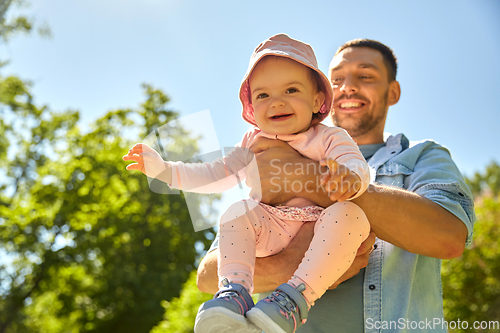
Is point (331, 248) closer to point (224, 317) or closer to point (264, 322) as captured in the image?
point (264, 322)

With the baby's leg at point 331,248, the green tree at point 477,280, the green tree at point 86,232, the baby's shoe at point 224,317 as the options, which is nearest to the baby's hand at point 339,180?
the baby's leg at point 331,248

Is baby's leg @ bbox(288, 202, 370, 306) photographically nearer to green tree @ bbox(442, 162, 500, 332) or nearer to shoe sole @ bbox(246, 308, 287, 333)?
shoe sole @ bbox(246, 308, 287, 333)

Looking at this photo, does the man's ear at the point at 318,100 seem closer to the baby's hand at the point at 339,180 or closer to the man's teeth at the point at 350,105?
the baby's hand at the point at 339,180

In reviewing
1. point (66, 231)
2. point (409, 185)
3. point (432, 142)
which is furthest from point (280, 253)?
point (66, 231)

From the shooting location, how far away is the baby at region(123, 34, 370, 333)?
1608mm

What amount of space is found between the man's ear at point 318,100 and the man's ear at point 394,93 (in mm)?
1447

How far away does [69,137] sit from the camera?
17656mm

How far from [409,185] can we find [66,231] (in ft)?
52.8

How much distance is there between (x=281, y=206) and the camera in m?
2.12

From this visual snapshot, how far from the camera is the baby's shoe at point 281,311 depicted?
1.52 meters

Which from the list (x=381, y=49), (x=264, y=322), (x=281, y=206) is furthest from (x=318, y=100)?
(x=381, y=49)

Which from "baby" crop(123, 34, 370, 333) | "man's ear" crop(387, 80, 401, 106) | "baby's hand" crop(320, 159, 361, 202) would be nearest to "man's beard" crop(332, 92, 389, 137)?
"man's ear" crop(387, 80, 401, 106)

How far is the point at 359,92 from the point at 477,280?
7518 mm

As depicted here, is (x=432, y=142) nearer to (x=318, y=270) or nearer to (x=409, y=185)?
(x=409, y=185)
